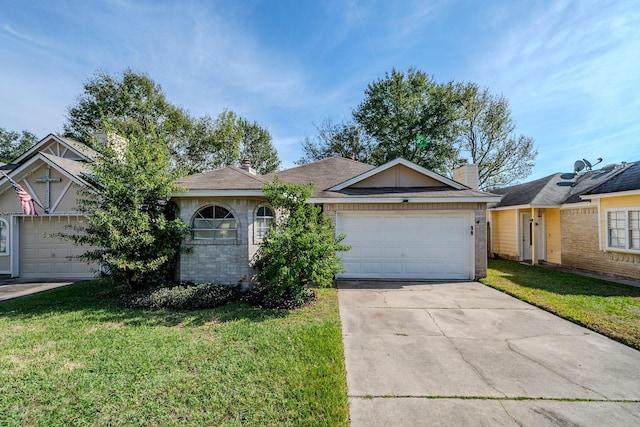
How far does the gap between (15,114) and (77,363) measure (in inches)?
709

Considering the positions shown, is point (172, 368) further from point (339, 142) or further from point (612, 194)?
point (339, 142)

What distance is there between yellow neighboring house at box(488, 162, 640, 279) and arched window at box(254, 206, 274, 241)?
1179cm

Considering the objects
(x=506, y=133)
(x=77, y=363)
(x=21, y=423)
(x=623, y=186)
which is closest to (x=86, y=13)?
(x=77, y=363)

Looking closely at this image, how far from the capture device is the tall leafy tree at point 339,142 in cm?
2581

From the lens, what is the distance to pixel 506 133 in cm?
2336

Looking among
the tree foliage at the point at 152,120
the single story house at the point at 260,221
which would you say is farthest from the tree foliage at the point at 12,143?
the single story house at the point at 260,221

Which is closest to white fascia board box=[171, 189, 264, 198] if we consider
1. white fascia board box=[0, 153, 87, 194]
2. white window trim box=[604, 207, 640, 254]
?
white fascia board box=[0, 153, 87, 194]

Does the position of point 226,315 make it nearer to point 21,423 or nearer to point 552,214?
point 21,423

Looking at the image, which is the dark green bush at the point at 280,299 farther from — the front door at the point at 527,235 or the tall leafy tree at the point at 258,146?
the tall leafy tree at the point at 258,146

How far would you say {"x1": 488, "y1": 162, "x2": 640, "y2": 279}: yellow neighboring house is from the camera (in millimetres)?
9242

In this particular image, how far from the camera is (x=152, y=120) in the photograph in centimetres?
2159

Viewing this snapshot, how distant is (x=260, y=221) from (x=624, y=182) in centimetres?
1252

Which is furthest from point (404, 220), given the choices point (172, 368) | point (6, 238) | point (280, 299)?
point (6, 238)

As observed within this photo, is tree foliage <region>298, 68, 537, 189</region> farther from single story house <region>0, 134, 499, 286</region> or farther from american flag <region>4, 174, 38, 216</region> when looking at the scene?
american flag <region>4, 174, 38, 216</region>
